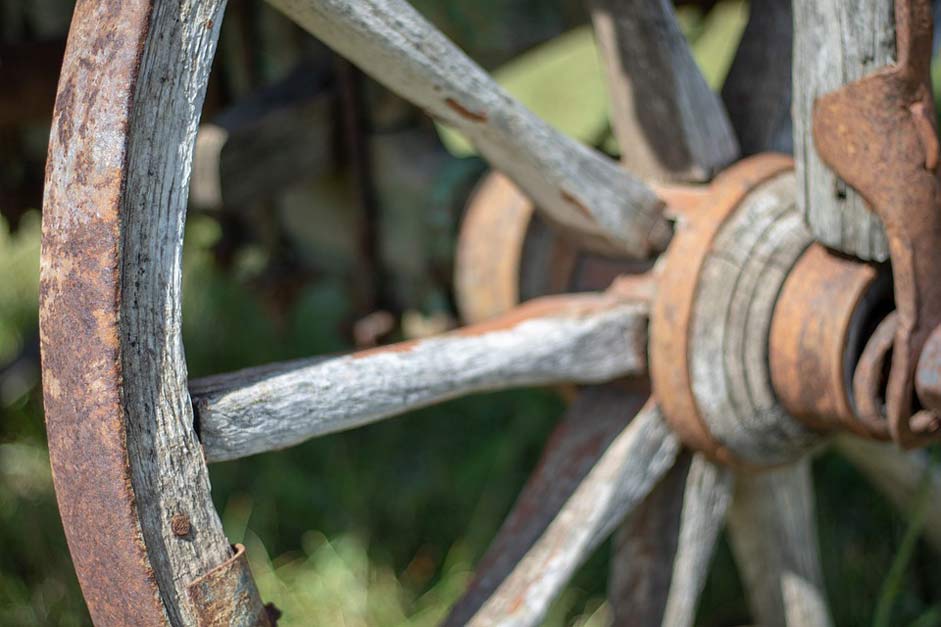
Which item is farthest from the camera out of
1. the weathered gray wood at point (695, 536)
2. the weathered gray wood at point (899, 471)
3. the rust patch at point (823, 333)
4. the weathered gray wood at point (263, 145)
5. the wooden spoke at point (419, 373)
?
the weathered gray wood at point (899, 471)

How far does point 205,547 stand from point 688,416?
22.2 inches

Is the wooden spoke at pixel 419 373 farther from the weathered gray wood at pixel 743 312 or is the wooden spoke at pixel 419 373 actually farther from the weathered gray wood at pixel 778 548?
the weathered gray wood at pixel 778 548

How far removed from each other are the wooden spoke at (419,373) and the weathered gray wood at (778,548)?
14.1 inches

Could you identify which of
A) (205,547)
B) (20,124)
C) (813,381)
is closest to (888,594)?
(813,381)

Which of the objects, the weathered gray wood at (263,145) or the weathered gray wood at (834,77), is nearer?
the weathered gray wood at (834,77)

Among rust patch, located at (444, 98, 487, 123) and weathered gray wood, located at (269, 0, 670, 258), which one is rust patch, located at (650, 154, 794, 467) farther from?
rust patch, located at (444, 98, 487, 123)

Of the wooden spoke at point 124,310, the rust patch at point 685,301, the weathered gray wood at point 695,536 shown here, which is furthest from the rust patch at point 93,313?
the weathered gray wood at point 695,536

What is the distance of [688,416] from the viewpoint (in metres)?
1.15

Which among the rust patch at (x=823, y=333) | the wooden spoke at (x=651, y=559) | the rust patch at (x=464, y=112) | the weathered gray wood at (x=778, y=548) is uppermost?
the rust patch at (x=464, y=112)

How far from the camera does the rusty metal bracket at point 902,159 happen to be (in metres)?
0.99

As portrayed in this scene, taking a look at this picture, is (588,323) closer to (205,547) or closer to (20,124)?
(205,547)

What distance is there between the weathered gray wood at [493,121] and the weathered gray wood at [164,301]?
0.14 meters

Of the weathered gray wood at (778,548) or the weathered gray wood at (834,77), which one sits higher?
the weathered gray wood at (834,77)

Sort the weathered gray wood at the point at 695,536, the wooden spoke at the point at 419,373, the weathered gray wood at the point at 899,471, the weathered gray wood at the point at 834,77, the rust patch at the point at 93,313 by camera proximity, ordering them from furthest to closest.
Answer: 1. the weathered gray wood at the point at 899,471
2. the weathered gray wood at the point at 695,536
3. the weathered gray wood at the point at 834,77
4. the wooden spoke at the point at 419,373
5. the rust patch at the point at 93,313
